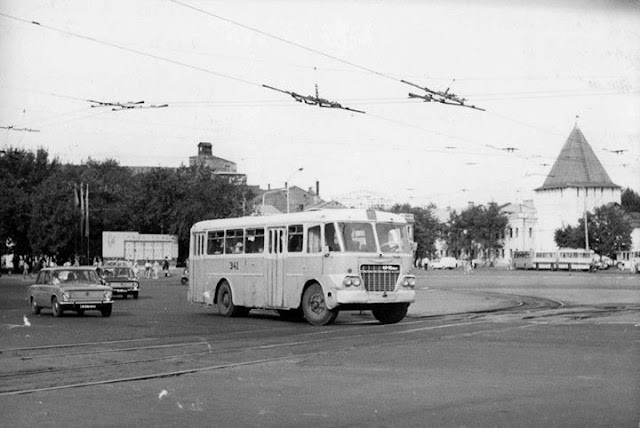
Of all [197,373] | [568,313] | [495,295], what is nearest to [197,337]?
[197,373]

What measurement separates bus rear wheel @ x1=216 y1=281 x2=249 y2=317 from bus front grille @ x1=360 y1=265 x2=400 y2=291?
5404mm

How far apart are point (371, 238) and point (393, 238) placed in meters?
0.66

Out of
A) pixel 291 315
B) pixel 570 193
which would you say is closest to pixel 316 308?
pixel 291 315

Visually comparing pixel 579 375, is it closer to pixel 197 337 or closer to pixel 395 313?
pixel 197 337

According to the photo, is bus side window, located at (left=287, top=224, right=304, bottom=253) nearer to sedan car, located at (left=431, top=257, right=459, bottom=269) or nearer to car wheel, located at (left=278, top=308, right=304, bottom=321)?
car wheel, located at (left=278, top=308, right=304, bottom=321)

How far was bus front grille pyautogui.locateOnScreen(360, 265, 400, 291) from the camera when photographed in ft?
75.4

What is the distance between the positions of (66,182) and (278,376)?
83603 mm

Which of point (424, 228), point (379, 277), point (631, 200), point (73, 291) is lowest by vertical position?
point (73, 291)

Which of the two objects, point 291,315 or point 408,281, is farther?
point 291,315

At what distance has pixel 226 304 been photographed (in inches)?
1080

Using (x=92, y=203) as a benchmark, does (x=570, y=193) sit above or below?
above

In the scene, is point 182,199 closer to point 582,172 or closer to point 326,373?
point 582,172

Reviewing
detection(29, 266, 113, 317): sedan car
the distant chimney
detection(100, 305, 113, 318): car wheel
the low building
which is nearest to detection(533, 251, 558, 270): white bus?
the low building

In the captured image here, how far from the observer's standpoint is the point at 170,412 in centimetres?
976
